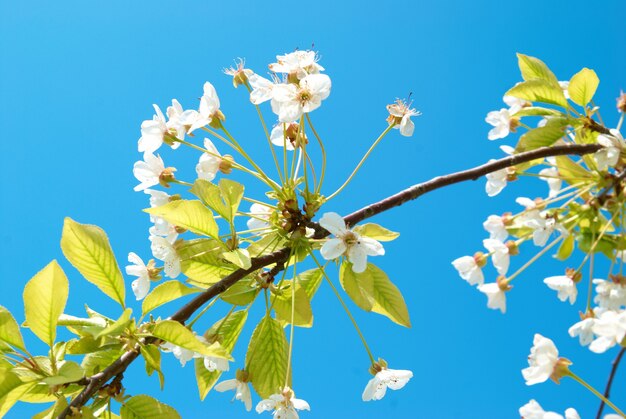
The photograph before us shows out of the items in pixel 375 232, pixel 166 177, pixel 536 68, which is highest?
pixel 536 68

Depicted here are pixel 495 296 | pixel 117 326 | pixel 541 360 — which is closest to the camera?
pixel 117 326

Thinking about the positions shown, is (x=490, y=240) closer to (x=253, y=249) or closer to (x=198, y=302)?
(x=253, y=249)

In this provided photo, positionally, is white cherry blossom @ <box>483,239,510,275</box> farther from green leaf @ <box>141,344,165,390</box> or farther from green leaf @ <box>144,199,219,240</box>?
green leaf @ <box>141,344,165,390</box>

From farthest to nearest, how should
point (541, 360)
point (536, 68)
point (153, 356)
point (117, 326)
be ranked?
1. point (536, 68)
2. point (541, 360)
3. point (153, 356)
4. point (117, 326)

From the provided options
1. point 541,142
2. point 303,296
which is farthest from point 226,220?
point 541,142

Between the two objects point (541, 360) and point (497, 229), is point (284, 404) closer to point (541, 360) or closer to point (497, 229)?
point (541, 360)

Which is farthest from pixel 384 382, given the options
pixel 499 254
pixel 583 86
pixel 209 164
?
pixel 583 86

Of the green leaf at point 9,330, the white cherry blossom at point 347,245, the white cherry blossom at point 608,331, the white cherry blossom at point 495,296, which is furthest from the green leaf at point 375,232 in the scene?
the green leaf at point 9,330
